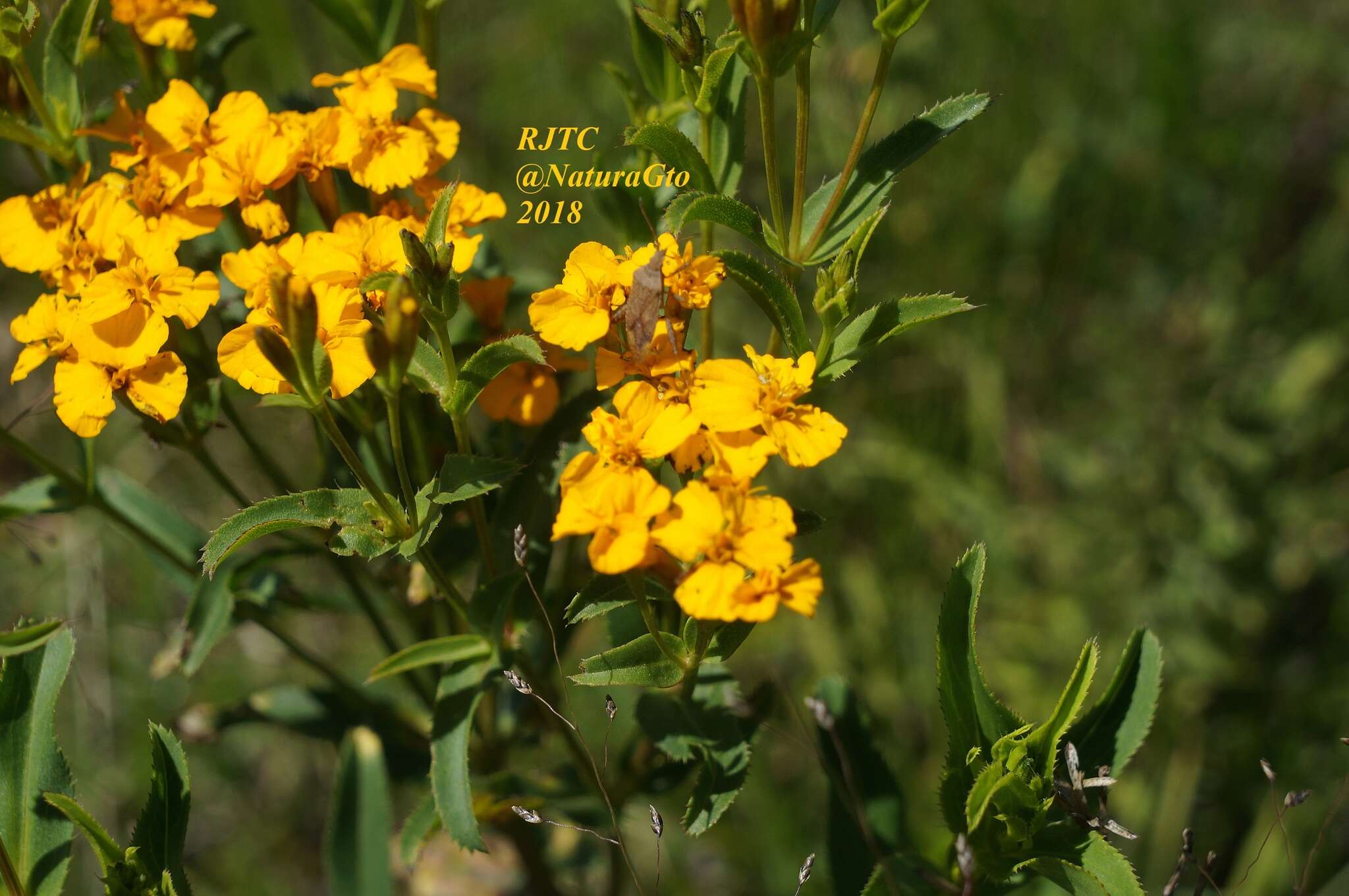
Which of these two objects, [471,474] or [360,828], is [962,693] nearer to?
[471,474]

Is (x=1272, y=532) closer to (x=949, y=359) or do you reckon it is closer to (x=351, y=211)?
(x=949, y=359)

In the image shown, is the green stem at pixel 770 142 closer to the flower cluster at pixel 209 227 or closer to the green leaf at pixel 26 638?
the flower cluster at pixel 209 227

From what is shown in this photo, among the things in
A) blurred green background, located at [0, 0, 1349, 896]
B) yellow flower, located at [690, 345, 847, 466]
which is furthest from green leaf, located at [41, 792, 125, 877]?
blurred green background, located at [0, 0, 1349, 896]

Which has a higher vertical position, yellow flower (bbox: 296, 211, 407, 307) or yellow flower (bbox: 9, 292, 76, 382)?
yellow flower (bbox: 296, 211, 407, 307)

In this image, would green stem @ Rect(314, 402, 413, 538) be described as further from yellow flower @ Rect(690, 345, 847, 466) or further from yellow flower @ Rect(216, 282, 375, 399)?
yellow flower @ Rect(690, 345, 847, 466)

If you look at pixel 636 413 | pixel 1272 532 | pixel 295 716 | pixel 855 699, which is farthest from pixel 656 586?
pixel 1272 532

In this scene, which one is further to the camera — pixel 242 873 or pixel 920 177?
pixel 920 177

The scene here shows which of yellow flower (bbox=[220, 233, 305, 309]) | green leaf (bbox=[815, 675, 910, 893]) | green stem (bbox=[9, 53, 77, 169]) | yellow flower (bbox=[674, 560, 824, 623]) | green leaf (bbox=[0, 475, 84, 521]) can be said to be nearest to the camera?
yellow flower (bbox=[674, 560, 824, 623])
